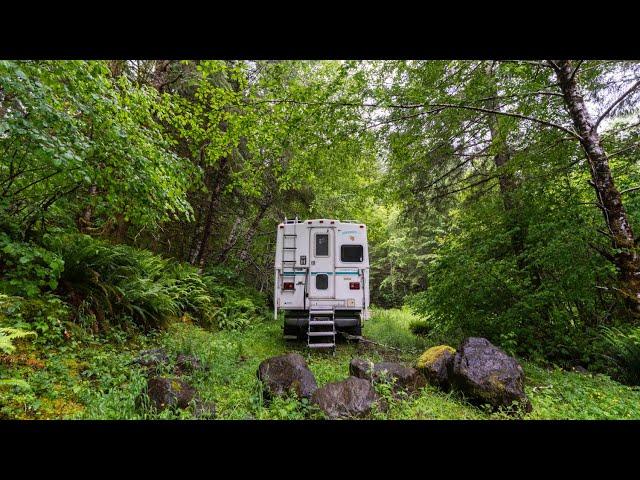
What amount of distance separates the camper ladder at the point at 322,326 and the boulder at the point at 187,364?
2820 millimetres

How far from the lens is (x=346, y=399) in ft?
11.7

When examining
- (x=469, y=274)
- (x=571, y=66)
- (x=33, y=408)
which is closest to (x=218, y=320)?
(x=33, y=408)

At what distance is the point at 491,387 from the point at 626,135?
513 cm

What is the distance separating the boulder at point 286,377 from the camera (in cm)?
392

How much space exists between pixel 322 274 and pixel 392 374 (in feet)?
12.3

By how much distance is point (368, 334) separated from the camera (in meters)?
9.45

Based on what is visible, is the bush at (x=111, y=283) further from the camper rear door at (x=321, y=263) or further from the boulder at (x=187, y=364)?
the camper rear door at (x=321, y=263)

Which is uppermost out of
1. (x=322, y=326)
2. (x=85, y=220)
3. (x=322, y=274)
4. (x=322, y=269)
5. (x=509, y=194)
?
(x=509, y=194)

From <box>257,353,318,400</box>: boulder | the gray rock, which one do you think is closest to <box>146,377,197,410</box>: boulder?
the gray rock

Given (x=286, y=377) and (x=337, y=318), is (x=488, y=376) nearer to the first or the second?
(x=286, y=377)

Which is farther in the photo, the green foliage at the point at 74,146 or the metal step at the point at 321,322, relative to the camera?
the metal step at the point at 321,322

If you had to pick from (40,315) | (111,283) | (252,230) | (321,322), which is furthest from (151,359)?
(252,230)

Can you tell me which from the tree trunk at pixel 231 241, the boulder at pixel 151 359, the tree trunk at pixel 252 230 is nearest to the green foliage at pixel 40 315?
the boulder at pixel 151 359
